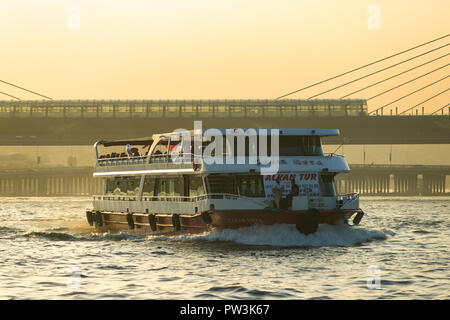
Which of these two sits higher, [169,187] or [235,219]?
[169,187]

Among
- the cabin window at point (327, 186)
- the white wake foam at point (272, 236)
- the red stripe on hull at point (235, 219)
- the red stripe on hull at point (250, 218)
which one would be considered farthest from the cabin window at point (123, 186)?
the cabin window at point (327, 186)

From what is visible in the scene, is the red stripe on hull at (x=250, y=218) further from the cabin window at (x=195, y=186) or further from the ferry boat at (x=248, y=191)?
the cabin window at (x=195, y=186)

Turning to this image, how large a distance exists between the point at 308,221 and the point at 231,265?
697 cm

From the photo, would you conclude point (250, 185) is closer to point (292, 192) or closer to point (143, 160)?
point (292, 192)

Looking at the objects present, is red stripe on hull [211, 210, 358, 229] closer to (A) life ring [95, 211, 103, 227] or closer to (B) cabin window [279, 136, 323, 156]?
(B) cabin window [279, 136, 323, 156]

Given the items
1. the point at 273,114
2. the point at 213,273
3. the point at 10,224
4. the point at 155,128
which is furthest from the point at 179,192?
the point at 273,114

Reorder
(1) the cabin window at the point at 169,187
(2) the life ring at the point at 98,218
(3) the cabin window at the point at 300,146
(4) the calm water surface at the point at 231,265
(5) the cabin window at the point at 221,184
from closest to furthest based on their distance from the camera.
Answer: (4) the calm water surface at the point at 231,265
(5) the cabin window at the point at 221,184
(3) the cabin window at the point at 300,146
(1) the cabin window at the point at 169,187
(2) the life ring at the point at 98,218

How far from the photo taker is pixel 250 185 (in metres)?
36.9

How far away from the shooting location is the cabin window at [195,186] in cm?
3809

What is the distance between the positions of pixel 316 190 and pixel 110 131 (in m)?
93.9

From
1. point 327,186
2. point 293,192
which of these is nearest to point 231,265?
point 293,192

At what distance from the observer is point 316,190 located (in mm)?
37531

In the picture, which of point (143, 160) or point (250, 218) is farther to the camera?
point (143, 160)

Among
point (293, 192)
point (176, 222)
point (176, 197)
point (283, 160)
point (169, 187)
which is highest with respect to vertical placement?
point (283, 160)
